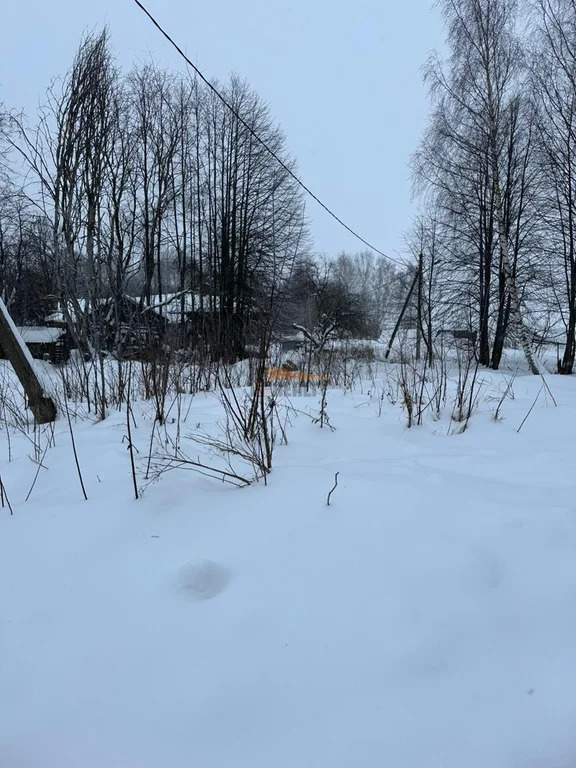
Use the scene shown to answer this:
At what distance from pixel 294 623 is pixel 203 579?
379mm

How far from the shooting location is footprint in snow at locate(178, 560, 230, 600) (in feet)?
4.58

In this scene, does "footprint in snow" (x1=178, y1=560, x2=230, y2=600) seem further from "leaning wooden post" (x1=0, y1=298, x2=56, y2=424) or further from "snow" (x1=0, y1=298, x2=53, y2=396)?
"snow" (x1=0, y1=298, x2=53, y2=396)

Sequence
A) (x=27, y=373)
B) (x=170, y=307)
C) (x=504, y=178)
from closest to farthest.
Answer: (x=27, y=373) < (x=504, y=178) < (x=170, y=307)

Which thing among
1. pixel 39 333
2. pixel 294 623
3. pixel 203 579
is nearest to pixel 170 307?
pixel 39 333

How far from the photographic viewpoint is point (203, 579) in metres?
1.44

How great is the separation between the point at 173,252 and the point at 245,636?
22.3 meters

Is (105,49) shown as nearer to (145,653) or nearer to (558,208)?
(145,653)

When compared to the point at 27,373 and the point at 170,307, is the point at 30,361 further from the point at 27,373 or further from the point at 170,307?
the point at 170,307

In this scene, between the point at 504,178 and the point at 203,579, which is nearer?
the point at 203,579

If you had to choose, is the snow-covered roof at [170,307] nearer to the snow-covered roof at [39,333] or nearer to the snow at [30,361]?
the snow-covered roof at [39,333]

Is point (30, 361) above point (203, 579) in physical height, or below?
above

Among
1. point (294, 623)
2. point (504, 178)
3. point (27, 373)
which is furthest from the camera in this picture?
point (504, 178)

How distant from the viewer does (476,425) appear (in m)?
3.23

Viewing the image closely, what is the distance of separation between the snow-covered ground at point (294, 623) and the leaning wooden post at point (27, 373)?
2202mm
